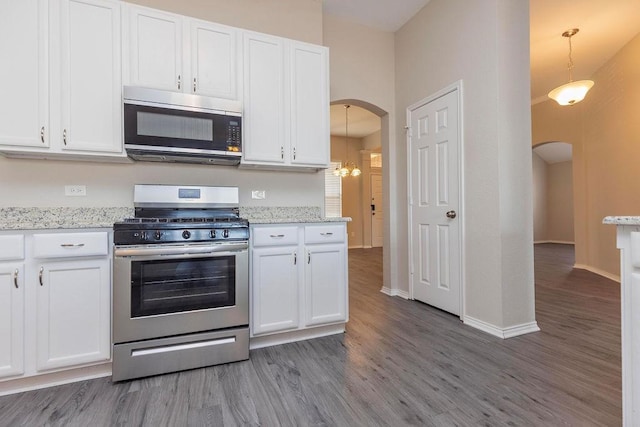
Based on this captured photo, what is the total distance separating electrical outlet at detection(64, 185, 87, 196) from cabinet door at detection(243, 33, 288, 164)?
123 centimetres

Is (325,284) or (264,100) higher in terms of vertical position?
(264,100)

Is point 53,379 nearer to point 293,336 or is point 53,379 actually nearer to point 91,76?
point 293,336

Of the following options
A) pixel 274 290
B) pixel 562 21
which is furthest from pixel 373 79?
pixel 274 290

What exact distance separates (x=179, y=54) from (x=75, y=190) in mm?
1290

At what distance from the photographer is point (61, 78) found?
2.02 metres

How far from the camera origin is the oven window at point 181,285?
6.24ft

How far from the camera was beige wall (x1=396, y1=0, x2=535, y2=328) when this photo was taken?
8.03ft

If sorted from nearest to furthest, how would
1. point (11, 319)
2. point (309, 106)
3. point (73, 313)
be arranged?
point (11, 319), point (73, 313), point (309, 106)

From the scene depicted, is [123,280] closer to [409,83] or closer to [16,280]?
[16,280]

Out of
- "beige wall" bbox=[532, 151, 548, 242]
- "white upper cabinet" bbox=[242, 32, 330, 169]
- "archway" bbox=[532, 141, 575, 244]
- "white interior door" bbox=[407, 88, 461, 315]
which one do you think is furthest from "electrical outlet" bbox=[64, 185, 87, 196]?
"beige wall" bbox=[532, 151, 548, 242]

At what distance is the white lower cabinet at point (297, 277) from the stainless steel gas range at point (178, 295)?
14 cm

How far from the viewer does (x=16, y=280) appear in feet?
5.63

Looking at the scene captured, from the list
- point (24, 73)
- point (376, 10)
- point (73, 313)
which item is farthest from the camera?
point (376, 10)

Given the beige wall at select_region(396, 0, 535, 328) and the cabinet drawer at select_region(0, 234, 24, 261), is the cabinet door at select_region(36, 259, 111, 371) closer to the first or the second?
the cabinet drawer at select_region(0, 234, 24, 261)
